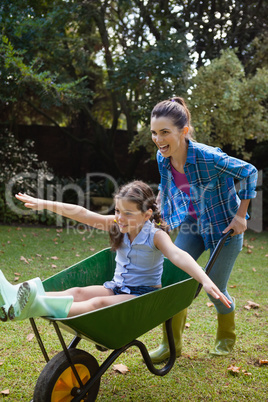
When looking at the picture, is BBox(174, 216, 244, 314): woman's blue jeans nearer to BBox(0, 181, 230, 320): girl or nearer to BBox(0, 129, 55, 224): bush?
BBox(0, 181, 230, 320): girl

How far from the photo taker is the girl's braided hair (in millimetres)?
2309

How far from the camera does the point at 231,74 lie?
733 centimetres

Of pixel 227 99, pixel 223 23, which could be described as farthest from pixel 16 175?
pixel 223 23

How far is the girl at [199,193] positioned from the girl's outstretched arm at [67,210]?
0.47 m

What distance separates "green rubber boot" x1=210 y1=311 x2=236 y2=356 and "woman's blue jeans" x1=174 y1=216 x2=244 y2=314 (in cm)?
10

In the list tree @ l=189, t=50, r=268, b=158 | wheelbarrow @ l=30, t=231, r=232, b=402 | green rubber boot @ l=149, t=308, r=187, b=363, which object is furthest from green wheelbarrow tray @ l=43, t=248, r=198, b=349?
tree @ l=189, t=50, r=268, b=158

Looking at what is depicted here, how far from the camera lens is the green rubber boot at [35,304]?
5.45 ft

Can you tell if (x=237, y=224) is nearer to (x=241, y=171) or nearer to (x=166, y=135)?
(x=241, y=171)

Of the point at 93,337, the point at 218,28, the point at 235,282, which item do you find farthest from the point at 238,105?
the point at 93,337

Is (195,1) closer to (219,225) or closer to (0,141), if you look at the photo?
(0,141)

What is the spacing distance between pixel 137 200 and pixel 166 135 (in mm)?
427

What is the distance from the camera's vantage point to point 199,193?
2646 mm

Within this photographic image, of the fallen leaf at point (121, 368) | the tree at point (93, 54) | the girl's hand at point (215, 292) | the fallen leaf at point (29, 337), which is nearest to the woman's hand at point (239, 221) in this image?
the girl's hand at point (215, 292)

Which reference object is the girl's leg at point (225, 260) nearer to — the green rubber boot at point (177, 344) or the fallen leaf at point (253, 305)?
the green rubber boot at point (177, 344)
